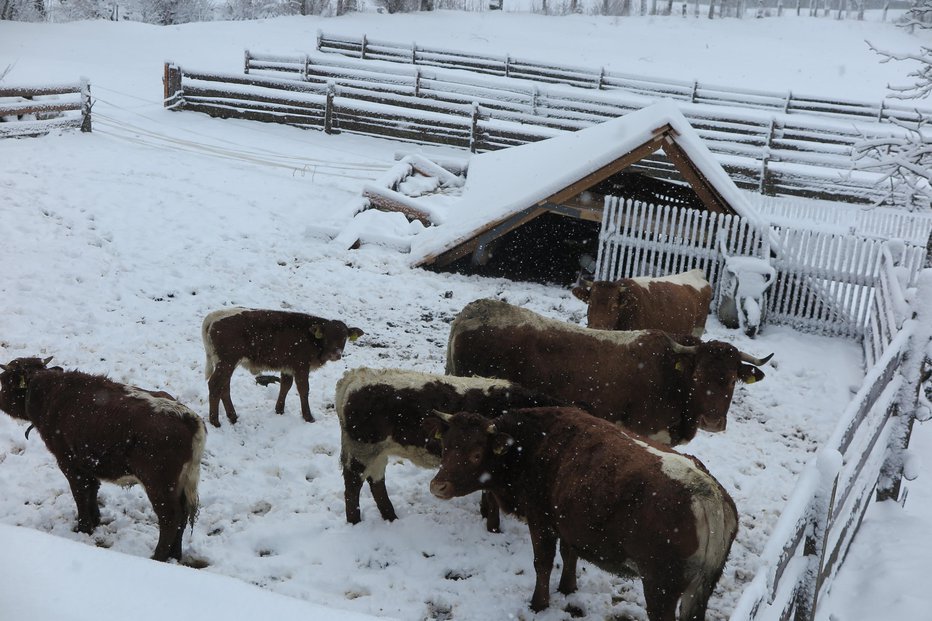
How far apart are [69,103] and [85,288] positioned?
9635 millimetres

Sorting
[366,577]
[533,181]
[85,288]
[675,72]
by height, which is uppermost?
[675,72]

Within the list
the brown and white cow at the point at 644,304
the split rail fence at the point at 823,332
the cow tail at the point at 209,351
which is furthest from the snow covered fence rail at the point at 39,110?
the brown and white cow at the point at 644,304

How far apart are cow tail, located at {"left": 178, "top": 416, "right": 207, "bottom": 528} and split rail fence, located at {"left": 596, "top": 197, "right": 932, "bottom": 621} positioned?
3.64m

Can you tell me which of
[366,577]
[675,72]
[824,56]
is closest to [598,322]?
[366,577]

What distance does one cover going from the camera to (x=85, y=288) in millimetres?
10062

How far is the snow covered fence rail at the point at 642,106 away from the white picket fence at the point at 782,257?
1104 cm

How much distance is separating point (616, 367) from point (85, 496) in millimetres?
4441

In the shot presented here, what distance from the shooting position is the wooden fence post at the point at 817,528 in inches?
167

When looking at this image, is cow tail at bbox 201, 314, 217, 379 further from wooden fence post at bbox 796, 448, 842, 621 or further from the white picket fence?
the white picket fence

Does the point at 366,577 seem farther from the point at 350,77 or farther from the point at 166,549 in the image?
the point at 350,77

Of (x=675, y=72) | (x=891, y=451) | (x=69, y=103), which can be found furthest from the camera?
(x=675, y=72)

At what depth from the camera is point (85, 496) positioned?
572cm

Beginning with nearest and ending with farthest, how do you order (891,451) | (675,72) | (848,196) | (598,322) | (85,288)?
(891,451)
(598,322)
(85,288)
(848,196)
(675,72)

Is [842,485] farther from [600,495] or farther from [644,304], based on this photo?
[644,304]
